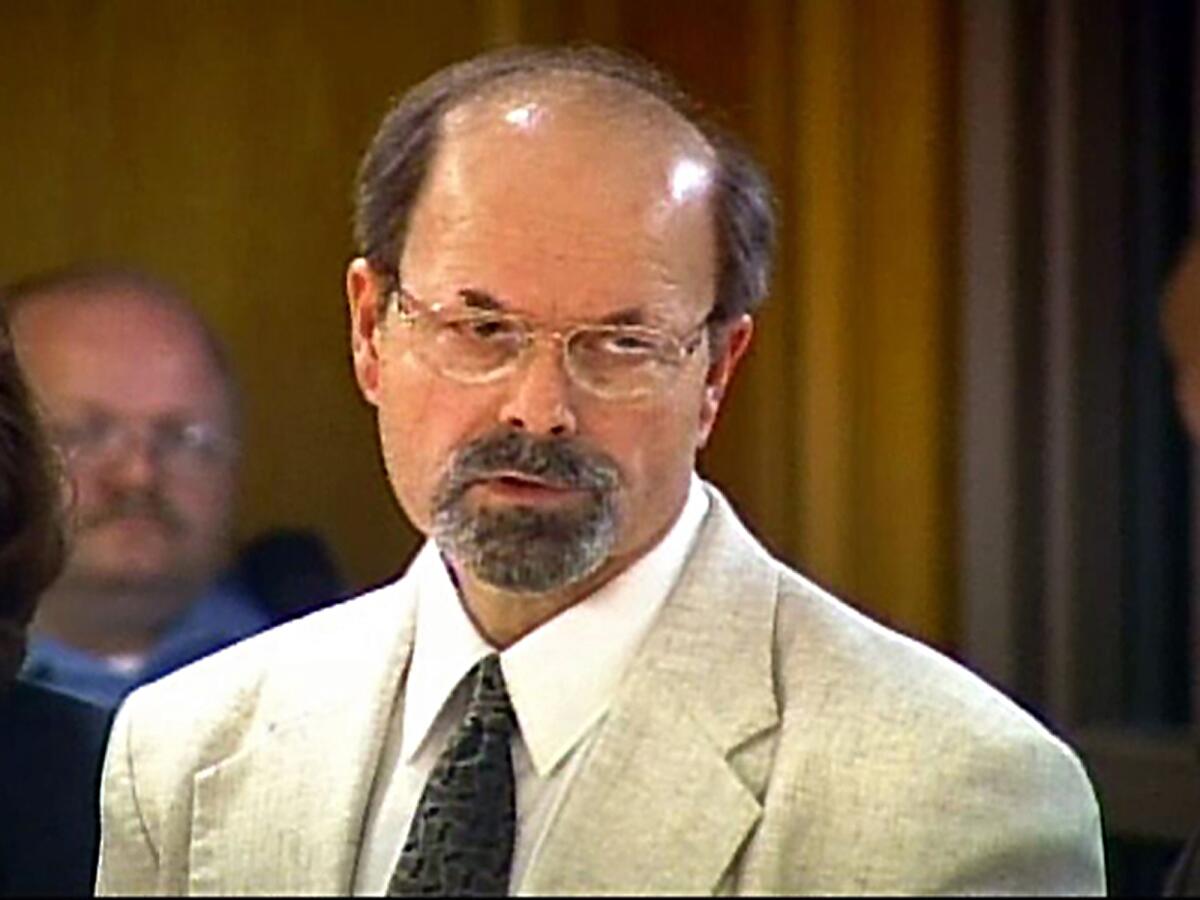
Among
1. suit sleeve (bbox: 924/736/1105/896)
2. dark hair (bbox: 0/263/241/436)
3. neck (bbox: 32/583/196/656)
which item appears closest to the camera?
suit sleeve (bbox: 924/736/1105/896)

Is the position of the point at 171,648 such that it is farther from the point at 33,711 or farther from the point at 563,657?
the point at 563,657

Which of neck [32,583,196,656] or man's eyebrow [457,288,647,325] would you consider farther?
neck [32,583,196,656]

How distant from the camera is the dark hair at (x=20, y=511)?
1396mm

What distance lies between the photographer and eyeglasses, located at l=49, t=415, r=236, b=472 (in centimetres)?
204

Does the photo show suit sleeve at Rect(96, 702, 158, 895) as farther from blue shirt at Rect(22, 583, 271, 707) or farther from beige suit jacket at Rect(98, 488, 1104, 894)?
blue shirt at Rect(22, 583, 271, 707)

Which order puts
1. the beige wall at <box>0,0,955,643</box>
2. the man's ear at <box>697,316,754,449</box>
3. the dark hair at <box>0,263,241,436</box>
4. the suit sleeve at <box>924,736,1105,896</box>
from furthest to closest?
the dark hair at <box>0,263,241,436</box>, the beige wall at <box>0,0,955,643</box>, the man's ear at <box>697,316,754,449</box>, the suit sleeve at <box>924,736,1105,896</box>

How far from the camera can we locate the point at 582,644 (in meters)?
1.16

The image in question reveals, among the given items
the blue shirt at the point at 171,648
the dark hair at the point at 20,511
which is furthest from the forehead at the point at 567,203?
the blue shirt at the point at 171,648

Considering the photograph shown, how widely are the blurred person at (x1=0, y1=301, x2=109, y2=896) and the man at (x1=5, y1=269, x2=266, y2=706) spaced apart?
1.74ft

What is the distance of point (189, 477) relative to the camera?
2080 mm

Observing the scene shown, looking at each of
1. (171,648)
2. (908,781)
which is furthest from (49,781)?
(171,648)

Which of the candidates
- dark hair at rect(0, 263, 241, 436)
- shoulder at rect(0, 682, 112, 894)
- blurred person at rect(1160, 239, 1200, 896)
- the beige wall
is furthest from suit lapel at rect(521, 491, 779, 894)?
dark hair at rect(0, 263, 241, 436)

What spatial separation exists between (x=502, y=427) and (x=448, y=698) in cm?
13

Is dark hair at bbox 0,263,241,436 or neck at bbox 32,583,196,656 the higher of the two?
dark hair at bbox 0,263,241,436
